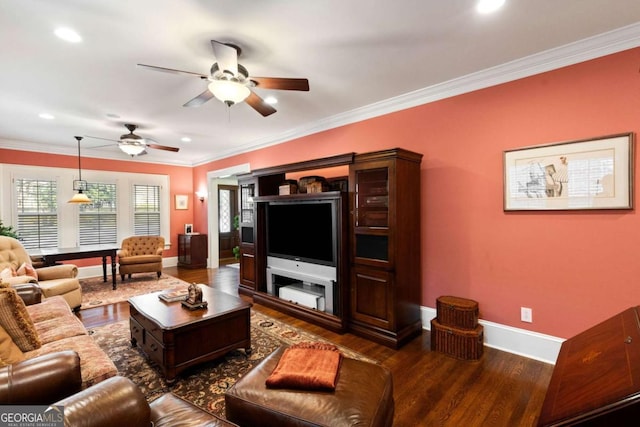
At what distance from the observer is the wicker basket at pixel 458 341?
8.67ft

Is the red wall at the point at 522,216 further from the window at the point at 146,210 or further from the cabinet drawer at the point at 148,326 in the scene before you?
the window at the point at 146,210

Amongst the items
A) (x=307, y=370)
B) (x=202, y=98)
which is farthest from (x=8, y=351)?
(x=202, y=98)

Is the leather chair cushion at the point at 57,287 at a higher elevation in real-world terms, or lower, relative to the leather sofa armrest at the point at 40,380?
lower

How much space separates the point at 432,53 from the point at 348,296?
8.48 ft

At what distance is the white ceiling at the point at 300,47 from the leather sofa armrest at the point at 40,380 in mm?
2125

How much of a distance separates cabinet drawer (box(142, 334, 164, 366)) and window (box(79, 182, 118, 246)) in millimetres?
4967

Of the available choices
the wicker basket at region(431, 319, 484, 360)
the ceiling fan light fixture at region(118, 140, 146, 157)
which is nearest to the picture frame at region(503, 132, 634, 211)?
the wicker basket at region(431, 319, 484, 360)

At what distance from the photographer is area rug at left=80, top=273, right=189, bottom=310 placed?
4.49 m

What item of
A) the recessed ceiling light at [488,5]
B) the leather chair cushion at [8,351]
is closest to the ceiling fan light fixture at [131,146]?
the leather chair cushion at [8,351]

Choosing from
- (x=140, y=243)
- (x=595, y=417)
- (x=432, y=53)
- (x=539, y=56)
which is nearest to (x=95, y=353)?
(x=595, y=417)

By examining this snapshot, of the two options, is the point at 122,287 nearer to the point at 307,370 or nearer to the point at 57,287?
the point at 57,287

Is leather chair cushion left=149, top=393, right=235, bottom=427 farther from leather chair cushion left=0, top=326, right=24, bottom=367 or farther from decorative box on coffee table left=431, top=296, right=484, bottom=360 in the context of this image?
decorative box on coffee table left=431, top=296, right=484, bottom=360

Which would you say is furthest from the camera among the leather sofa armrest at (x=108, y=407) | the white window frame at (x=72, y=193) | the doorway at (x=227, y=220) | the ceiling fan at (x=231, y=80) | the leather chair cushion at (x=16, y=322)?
the doorway at (x=227, y=220)

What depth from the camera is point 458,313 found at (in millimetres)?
2775
